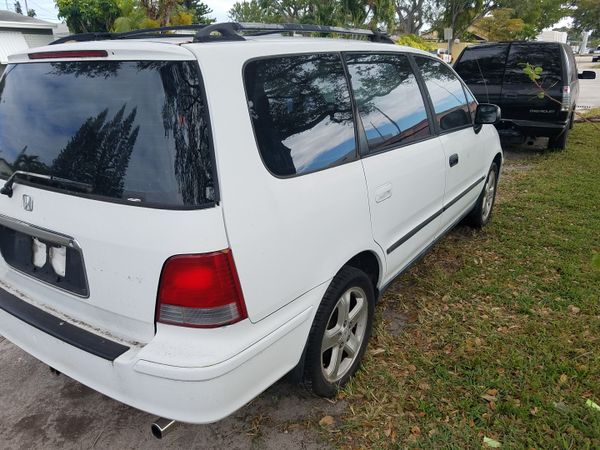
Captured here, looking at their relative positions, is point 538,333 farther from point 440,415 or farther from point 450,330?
point 440,415

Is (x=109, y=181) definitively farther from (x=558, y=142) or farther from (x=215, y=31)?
(x=558, y=142)

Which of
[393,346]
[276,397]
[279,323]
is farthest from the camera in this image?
[393,346]

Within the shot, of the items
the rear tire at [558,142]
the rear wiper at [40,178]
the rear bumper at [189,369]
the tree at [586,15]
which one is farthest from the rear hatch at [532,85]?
the tree at [586,15]

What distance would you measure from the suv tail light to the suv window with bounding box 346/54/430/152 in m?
1.19

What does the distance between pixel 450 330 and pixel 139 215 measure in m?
2.21

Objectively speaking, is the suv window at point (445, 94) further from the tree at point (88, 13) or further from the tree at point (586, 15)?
the tree at point (586, 15)

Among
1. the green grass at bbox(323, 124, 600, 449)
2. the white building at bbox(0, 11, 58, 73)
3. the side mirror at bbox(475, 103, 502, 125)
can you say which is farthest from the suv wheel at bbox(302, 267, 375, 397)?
the white building at bbox(0, 11, 58, 73)

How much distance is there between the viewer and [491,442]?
2.18 metres

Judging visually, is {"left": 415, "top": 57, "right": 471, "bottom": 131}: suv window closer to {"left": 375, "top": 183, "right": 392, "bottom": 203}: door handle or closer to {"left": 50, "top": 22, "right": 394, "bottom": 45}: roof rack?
{"left": 50, "top": 22, "right": 394, "bottom": 45}: roof rack

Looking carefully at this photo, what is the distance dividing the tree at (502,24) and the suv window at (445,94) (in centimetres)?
3617

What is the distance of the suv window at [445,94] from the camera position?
10.9ft

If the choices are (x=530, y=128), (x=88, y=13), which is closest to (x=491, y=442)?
(x=530, y=128)

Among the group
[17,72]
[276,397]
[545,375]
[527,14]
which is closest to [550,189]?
[545,375]

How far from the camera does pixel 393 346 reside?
290 centimetres
